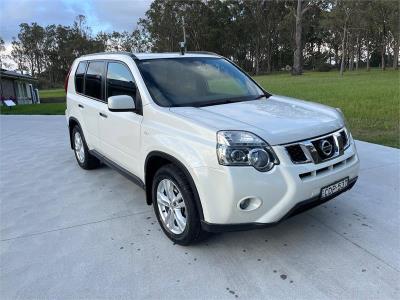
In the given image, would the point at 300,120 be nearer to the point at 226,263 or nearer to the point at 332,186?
the point at 332,186

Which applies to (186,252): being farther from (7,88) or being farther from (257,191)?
(7,88)

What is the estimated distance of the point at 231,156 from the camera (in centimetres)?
305

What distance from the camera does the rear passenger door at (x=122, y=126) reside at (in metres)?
4.14

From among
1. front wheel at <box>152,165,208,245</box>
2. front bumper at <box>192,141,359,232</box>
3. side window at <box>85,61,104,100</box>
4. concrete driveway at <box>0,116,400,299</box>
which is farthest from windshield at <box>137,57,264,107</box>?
concrete driveway at <box>0,116,400,299</box>

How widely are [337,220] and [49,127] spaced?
31.2ft

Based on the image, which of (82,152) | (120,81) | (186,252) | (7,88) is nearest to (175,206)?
(186,252)

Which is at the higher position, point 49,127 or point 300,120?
point 300,120

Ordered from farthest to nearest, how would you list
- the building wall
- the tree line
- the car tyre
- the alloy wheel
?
the tree line, the building wall, the car tyre, the alloy wheel

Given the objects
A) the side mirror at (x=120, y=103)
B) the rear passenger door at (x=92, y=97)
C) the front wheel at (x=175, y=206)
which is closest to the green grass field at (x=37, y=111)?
the rear passenger door at (x=92, y=97)

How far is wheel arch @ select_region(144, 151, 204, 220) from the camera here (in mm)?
3281

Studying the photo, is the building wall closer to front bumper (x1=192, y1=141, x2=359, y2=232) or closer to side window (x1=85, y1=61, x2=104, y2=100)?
side window (x1=85, y1=61, x2=104, y2=100)

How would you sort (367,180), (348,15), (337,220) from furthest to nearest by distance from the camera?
(348,15), (367,180), (337,220)

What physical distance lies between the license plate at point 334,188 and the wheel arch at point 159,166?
1048mm

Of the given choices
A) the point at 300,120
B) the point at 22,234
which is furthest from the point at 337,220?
the point at 22,234
